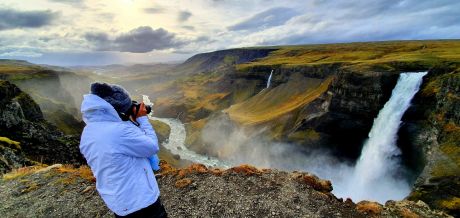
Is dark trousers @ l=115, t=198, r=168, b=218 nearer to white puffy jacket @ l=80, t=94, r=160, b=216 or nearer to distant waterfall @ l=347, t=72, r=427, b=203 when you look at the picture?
white puffy jacket @ l=80, t=94, r=160, b=216

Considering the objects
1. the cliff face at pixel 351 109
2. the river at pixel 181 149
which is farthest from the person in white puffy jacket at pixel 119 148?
the river at pixel 181 149

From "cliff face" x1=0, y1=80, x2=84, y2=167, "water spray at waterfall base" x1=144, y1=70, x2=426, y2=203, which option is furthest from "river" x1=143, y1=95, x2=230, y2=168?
"cliff face" x1=0, y1=80, x2=84, y2=167

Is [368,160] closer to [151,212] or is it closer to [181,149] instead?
[151,212]

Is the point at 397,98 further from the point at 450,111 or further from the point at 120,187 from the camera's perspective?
the point at 120,187

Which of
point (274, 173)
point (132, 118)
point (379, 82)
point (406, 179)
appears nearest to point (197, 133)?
point (379, 82)

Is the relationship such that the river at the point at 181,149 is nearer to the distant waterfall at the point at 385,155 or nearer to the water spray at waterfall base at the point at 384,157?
the water spray at waterfall base at the point at 384,157

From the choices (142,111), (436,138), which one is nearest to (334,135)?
(436,138)
